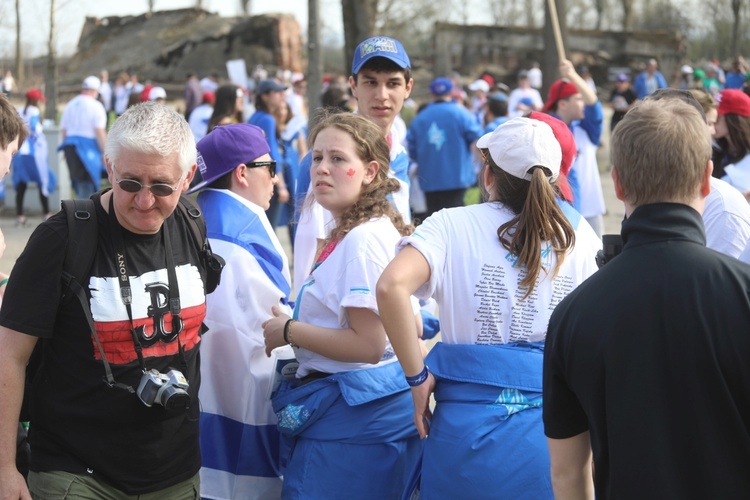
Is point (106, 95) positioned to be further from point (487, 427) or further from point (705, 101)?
point (487, 427)

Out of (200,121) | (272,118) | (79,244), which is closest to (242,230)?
(79,244)

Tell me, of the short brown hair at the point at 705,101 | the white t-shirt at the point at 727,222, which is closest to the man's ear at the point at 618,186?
the white t-shirt at the point at 727,222

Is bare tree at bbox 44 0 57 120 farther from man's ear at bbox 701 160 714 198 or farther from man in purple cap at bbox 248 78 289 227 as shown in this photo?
man's ear at bbox 701 160 714 198

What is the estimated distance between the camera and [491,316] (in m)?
2.82

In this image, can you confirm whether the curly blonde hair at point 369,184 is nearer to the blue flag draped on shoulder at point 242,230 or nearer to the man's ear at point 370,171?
the man's ear at point 370,171

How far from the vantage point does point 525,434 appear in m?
2.75

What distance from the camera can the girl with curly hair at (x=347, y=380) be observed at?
10.4 feet

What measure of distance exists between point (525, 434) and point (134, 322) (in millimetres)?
1239

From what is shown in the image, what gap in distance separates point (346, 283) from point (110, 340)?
0.84m

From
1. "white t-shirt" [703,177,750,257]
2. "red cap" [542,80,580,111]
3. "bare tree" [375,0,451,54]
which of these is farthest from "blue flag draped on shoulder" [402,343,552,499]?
"bare tree" [375,0,451,54]

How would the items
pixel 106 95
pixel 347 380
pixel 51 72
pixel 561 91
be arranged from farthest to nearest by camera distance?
pixel 106 95 < pixel 51 72 < pixel 561 91 < pixel 347 380

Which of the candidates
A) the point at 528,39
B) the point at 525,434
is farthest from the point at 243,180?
the point at 528,39

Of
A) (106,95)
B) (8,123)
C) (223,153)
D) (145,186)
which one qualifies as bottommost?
(106,95)

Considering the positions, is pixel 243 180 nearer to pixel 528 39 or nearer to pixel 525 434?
pixel 525 434
